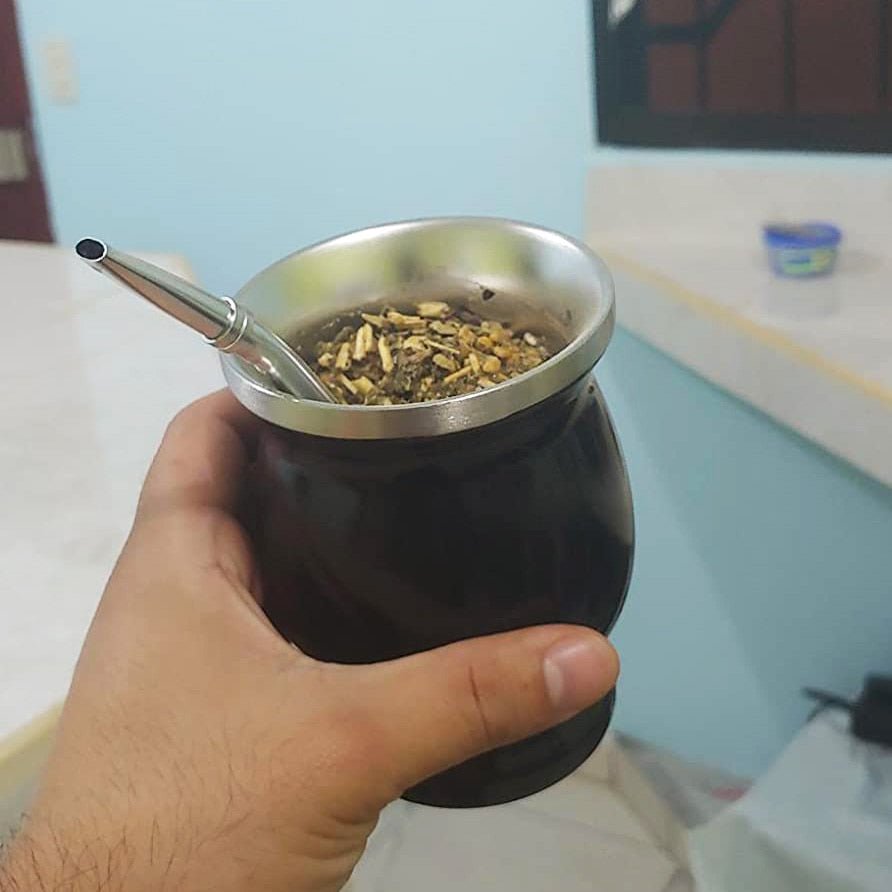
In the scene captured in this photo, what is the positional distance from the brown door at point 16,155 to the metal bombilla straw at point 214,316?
4.67 ft

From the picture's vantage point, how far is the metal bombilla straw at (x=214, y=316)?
0.46 metres

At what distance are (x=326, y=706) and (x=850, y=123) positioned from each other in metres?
0.79

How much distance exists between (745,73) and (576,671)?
0.78m

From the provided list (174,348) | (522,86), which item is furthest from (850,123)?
(174,348)

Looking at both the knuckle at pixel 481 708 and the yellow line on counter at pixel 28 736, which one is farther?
the yellow line on counter at pixel 28 736

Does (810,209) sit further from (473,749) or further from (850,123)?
(473,749)

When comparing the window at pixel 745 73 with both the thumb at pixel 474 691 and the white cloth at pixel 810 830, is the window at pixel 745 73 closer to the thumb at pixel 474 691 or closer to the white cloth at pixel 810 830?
the white cloth at pixel 810 830

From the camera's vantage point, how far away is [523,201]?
1250mm

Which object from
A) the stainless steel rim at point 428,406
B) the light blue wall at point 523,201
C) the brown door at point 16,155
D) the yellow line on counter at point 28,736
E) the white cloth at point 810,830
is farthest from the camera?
the brown door at point 16,155

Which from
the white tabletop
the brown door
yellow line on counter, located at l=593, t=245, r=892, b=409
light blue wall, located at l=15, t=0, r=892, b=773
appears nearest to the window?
light blue wall, located at l=15, t=0, r=892, b=773

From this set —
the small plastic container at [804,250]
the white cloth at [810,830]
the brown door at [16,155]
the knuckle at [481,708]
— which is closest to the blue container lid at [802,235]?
the small plastic container at [804,250]

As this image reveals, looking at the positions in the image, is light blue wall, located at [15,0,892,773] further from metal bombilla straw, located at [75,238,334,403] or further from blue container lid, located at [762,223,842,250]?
metal bombilla straw, located at [75,238,334,403]

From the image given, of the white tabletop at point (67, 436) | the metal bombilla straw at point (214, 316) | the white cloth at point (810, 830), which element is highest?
the metal bombilla straw at point (214, 316)

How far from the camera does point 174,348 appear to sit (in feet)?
3.21
